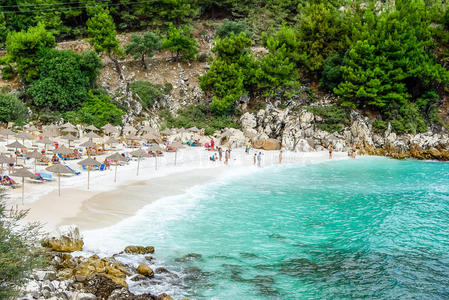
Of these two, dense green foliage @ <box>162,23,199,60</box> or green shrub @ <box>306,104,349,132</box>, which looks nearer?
green shrub @ <box>306,104,349,132</box>

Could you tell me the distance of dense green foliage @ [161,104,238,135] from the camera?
160ft

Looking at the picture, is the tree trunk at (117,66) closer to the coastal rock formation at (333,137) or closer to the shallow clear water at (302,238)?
the coastal rock formation at (333,137)

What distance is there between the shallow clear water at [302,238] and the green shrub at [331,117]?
1763cm

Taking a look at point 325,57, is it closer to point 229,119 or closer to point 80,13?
point 229,119

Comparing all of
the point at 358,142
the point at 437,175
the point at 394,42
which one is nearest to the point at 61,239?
the point at 437,175

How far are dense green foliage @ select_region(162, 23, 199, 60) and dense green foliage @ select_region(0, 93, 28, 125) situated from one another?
22.8m

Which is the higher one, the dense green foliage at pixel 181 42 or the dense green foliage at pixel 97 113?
the dense green foliage at pixel 181 42

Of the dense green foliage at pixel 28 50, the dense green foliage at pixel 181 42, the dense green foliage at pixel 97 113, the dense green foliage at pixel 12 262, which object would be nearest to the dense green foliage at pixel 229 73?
the dense green foliage at pixel 181 42

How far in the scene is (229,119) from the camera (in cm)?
5162

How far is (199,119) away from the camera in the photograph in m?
51.3

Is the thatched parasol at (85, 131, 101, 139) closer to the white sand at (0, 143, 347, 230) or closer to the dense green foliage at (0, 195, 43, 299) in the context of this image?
the white sand at (0, 143, 347, 230)

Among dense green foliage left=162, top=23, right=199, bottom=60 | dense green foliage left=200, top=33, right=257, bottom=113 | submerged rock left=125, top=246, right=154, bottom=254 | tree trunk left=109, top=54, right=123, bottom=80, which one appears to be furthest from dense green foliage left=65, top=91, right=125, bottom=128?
submerged rock left=125, top=246, right=154, bottom=254

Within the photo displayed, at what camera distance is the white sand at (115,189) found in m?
20.1

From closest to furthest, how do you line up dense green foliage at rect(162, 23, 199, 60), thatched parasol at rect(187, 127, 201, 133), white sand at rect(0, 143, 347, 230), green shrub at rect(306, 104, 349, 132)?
1. white sand at rect(0, 143, 347, 230)
2. thatched parasol at rect(187, 127, 201, 133)
3. green shrub at rect(306, 104, 349, 132)
4. dense green foliage at rect(162, 23, 199, 60)
